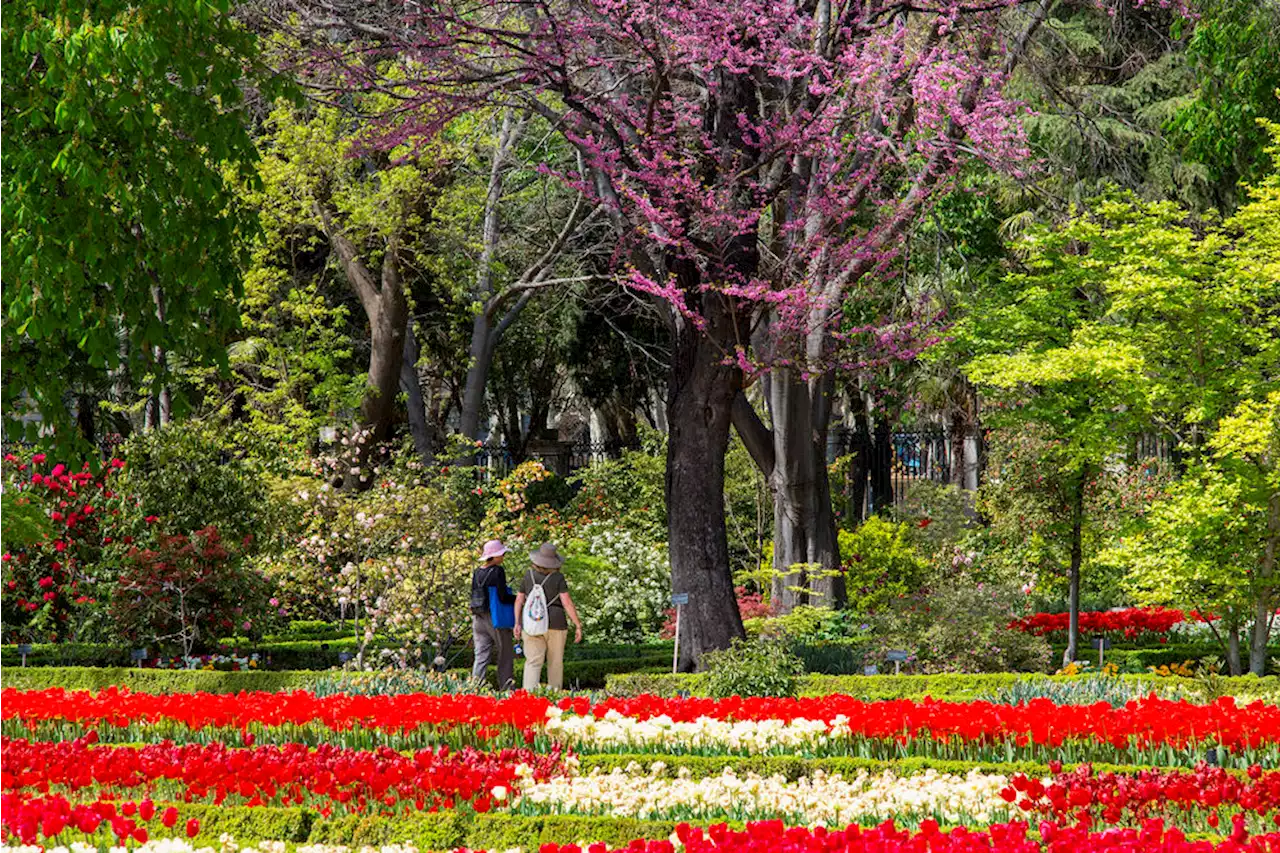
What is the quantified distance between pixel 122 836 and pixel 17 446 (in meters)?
12.1

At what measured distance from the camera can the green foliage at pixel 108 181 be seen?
922cm

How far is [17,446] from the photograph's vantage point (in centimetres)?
1666

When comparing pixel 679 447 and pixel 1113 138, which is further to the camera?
pixel 1113 138

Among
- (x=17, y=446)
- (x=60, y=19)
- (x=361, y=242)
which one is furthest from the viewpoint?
(x=361, y=242)

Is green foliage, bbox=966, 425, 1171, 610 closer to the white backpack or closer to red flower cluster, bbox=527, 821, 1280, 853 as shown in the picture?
the white backpack

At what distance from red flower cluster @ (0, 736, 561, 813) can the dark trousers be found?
454cm

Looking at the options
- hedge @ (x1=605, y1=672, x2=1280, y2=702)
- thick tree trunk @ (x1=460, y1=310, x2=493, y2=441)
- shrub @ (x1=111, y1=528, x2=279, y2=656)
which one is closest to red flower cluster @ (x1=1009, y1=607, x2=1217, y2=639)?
hedge @ (x1=605, y1=672, x2=1280, y2=702)

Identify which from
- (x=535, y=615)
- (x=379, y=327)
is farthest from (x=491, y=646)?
(x=379, y=327)

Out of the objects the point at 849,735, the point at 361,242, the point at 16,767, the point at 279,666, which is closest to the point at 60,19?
the point at 16,767

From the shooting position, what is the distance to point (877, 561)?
1920 centimetres

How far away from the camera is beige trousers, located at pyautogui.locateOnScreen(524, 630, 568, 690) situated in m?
12.1

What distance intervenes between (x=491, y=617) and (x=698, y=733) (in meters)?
4.48

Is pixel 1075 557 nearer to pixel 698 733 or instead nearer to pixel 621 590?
pixel 621 590

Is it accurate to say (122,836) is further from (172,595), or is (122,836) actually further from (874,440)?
(874,440)
